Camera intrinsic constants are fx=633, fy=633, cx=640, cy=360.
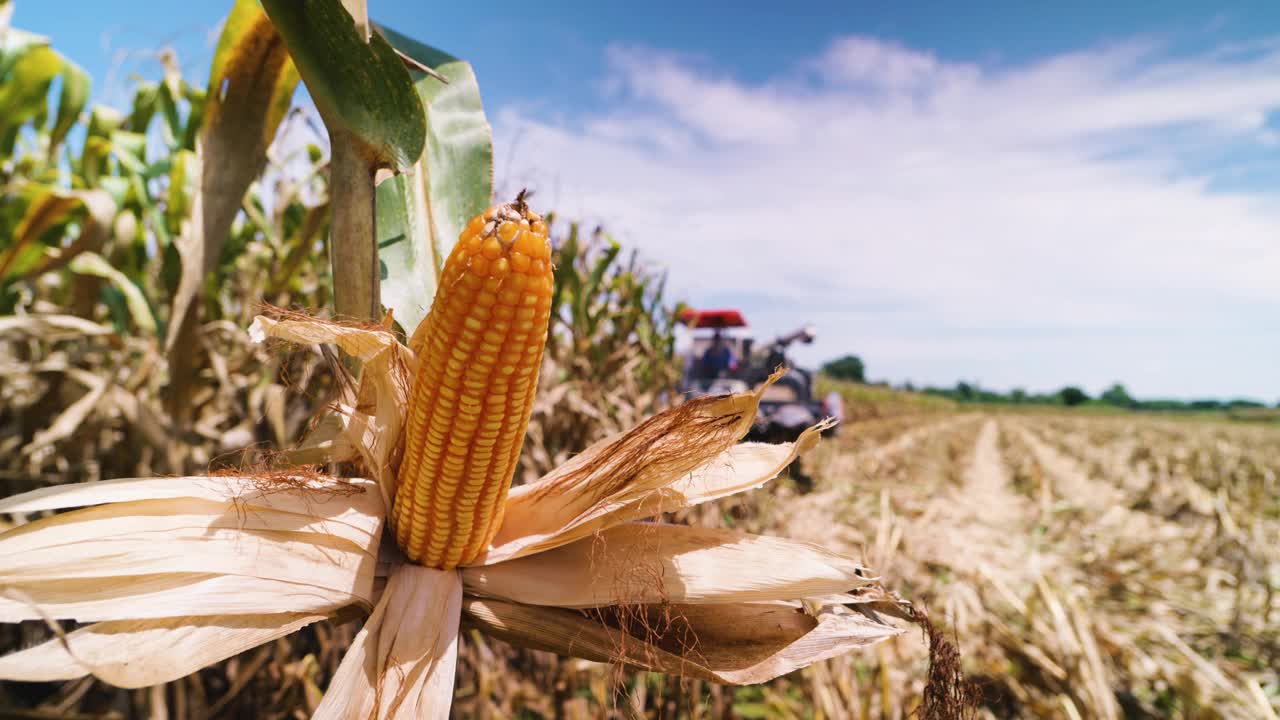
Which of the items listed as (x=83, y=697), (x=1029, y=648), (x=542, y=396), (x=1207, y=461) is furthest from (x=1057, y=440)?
(x=83, y=697)

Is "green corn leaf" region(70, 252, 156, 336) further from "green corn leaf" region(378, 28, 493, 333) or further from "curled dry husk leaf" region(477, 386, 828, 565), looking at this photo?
"curled dry husk leaf" region(477, 386, 828, 565)

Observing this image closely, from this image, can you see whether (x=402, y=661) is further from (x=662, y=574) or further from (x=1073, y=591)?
(x=1073, y=591)

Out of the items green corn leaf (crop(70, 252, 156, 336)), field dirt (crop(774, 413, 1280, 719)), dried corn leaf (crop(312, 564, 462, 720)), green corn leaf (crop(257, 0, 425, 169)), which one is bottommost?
field dirt (crop(774, 413, 1280, 719))

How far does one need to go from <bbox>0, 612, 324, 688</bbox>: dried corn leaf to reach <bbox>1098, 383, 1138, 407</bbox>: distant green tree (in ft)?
419

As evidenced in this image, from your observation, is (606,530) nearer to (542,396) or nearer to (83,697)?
(542,396)

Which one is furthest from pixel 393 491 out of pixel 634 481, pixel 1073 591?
pixel 1073 591

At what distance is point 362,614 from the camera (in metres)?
0.90

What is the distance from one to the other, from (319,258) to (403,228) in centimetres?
233

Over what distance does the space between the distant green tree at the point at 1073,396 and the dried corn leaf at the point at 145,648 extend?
11102cm

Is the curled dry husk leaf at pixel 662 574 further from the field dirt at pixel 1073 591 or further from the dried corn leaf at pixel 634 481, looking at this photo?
the field dirt at pixel 1073 591

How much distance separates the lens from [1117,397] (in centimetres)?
10612

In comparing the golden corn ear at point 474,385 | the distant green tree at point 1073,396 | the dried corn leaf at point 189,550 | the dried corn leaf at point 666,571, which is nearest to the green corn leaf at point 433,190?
the golden corn ear at point 474,385

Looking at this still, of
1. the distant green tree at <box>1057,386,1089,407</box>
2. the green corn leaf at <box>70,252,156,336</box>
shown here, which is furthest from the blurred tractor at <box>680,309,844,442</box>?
the distant green tree at <box>1057,386,1089,407</box>

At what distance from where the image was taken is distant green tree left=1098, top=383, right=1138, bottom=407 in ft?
341
